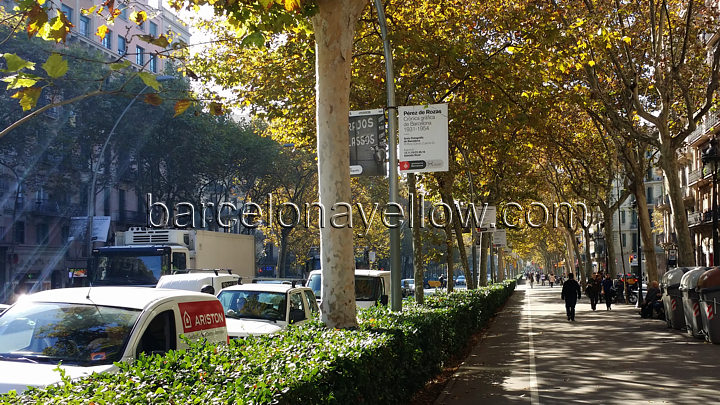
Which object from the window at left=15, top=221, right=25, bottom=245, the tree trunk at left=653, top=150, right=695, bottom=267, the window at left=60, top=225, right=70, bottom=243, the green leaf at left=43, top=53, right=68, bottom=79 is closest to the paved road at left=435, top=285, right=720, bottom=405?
the tree trunk at left=653, top=150, right=695, bottom=267

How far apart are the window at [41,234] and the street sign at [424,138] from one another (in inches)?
1636

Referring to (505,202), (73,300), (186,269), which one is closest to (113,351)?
(73,300)

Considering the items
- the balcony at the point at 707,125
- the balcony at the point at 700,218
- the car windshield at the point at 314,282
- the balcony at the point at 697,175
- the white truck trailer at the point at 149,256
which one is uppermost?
the balcony at the point at 707,125

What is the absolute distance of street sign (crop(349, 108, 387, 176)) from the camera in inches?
488

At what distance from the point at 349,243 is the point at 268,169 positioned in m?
39.4

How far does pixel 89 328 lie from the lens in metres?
7.53

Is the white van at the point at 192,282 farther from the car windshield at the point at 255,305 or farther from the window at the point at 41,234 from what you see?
the window at the point at 41,234

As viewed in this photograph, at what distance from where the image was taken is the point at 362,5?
33.9 feet

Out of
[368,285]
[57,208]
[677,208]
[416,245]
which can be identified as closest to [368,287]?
[368,285]

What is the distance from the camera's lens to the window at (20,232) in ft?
156

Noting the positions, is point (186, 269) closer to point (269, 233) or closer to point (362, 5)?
point (362, 5)

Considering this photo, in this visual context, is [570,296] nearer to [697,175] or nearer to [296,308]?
[296,308]

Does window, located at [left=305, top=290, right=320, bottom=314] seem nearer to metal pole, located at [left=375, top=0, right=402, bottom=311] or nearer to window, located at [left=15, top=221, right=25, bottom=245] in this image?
metal pole, located at [left=375, top=0, right=402, bottom=311]
